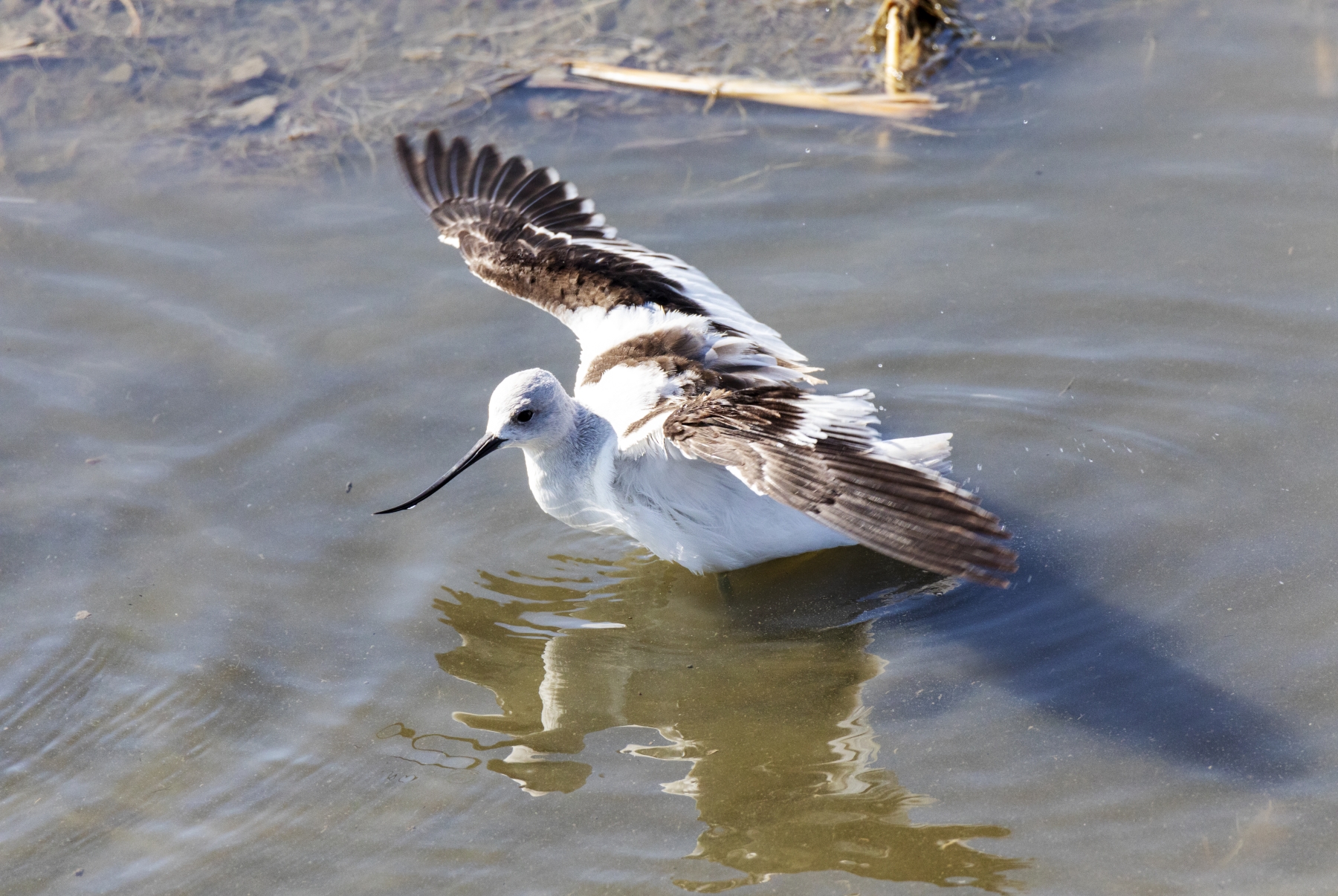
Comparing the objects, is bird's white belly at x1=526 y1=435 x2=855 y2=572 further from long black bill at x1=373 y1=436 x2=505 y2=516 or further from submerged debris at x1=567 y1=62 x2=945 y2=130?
submerged debris at x1=567 y1=62 x2=945 y2=130

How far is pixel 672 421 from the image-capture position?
4684mm

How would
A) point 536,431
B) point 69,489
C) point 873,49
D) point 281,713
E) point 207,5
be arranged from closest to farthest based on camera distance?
point 281,713
point 536,431
point 69,489
point 873,49
point 207,5

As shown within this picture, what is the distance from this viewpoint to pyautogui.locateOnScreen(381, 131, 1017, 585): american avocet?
165 inches

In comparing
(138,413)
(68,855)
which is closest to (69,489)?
(138,413)

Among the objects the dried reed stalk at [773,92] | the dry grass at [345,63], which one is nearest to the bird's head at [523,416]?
the dry grass at [345,63]

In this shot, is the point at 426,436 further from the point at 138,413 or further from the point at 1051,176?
the point at 1051,176

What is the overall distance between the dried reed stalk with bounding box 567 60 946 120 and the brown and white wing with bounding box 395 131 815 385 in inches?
65.0

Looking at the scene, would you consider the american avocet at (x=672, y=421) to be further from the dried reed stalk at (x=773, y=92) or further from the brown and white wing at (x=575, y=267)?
the dried reed stalk at (x=773, y=92)

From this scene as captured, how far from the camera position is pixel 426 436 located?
616 centimetres

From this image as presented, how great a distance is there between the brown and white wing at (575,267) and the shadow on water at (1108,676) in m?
1.16

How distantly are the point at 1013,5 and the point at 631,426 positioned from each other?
4.75 meters

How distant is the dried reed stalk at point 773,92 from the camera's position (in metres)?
7.74

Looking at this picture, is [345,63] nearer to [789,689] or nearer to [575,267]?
[575,267]

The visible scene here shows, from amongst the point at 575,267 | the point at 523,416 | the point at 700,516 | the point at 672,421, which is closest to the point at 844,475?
the point at 672,421
